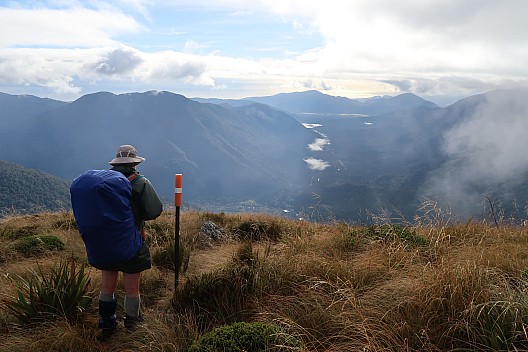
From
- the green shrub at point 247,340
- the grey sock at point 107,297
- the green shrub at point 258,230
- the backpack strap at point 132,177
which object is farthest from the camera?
the green shrub at point 258,230

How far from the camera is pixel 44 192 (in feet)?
475

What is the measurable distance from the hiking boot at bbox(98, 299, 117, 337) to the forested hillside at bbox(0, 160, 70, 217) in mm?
143732

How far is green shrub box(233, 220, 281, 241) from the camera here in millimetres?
9203

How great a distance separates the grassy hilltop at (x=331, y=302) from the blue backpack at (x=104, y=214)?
0.79 metres

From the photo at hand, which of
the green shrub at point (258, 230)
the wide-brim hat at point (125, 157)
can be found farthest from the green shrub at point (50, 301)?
the green shrub at point (258, 230)

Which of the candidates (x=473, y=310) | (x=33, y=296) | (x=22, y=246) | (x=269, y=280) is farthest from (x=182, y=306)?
(x=22, y=246)

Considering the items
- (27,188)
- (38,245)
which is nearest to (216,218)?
(38,245)

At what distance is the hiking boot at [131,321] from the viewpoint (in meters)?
4.23

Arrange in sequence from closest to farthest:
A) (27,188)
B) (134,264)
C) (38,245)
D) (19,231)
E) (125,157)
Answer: (134,264)
(125,157)
(38,245)
(19,231)
(27,188)

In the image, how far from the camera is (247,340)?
10.3 ft

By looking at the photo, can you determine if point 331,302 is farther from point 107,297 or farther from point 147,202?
point 107,297

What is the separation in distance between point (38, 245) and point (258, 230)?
4.57 metres

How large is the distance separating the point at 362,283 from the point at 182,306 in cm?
207

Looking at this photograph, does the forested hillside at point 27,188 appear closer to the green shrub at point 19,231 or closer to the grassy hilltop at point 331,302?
the green shrub at point 19,231
